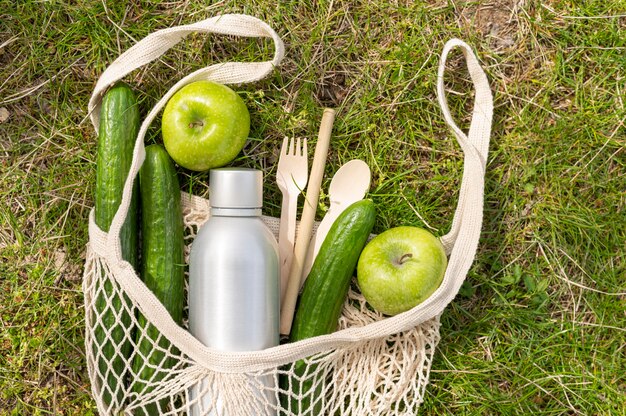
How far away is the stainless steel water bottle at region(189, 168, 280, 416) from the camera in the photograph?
3.98 feet

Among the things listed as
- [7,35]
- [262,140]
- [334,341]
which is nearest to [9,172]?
[7,35]

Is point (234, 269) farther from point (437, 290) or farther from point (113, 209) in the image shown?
point (437, 290)

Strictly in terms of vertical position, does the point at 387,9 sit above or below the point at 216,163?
above

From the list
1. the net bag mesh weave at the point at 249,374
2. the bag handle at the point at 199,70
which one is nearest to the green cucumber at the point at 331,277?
the net bag mesh weave at the point at 249,374

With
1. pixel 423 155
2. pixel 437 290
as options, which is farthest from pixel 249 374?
pixel 423 155

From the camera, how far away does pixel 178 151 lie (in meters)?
1.29

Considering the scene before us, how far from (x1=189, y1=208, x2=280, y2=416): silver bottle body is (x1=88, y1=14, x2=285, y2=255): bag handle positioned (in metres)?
0.30

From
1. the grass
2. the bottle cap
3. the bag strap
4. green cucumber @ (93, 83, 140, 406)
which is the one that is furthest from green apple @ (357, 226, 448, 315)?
green cucumber @ (93, 83, 140, 406)

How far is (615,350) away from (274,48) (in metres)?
1.06

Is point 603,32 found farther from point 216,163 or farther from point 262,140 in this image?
point 216,163

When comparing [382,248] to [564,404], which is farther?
[564,404]

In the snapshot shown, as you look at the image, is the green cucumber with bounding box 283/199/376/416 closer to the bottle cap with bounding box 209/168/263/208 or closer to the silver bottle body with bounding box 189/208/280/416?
the silver bottle body with bounding box 189/208/280/416

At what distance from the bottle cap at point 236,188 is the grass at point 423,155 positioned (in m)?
0.19

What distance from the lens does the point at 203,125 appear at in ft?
4.22
